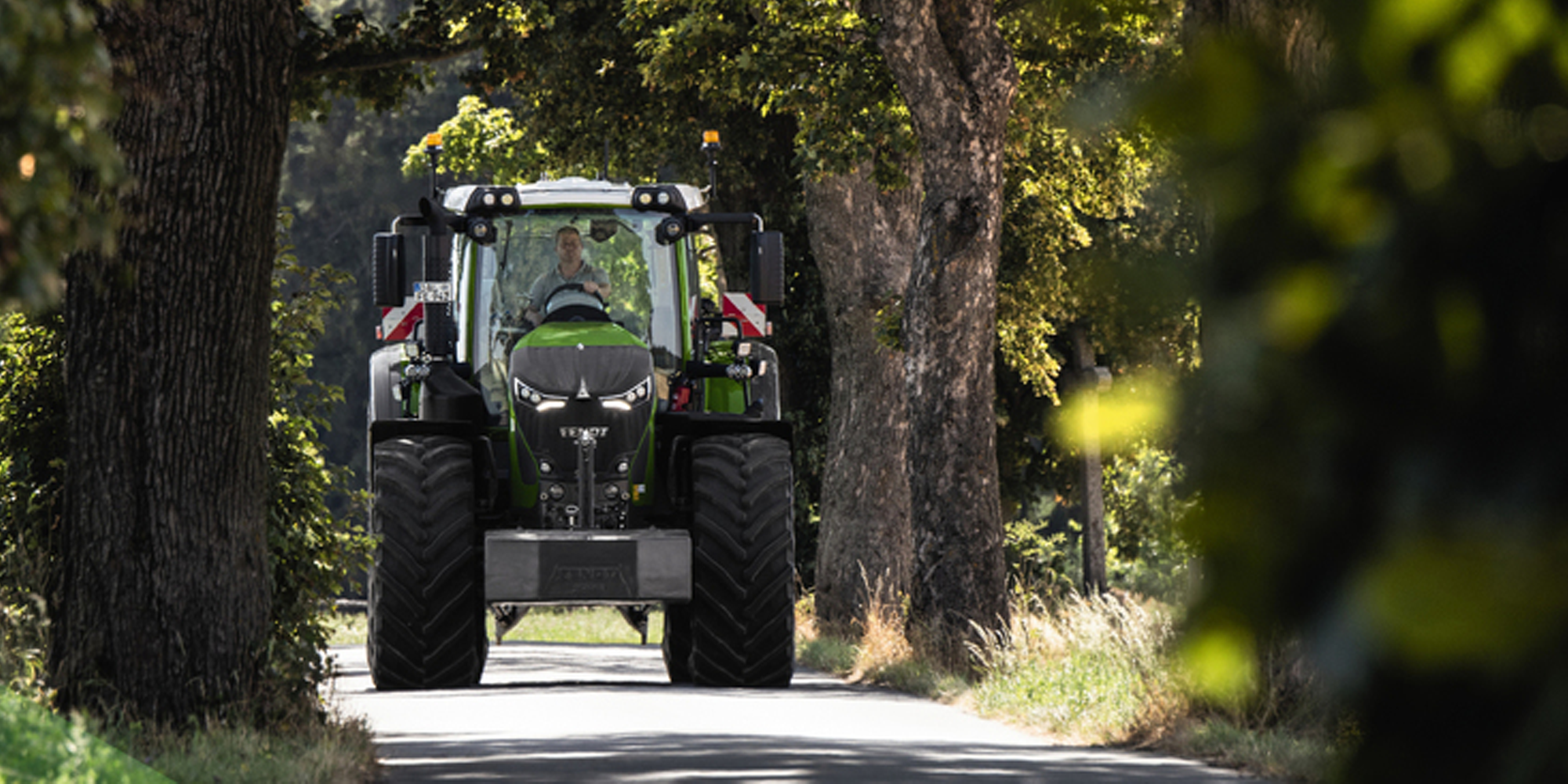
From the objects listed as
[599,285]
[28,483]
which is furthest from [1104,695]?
[28,483]

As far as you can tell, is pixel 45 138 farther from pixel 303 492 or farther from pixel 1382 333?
pixel 303 492

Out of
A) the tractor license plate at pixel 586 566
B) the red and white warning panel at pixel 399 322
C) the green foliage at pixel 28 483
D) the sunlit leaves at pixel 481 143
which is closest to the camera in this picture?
the green foliage at pixel 28 483

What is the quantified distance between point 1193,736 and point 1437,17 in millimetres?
9694

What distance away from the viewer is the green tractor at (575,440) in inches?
469

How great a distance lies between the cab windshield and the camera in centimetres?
1347

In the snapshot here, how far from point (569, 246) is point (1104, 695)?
4.43 metres

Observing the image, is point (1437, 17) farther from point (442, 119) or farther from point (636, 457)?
point (442, 119)

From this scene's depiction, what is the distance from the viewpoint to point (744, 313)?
1441cm

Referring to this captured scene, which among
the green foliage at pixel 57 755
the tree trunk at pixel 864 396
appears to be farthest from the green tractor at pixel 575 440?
the tree trunk at pixel 864 396

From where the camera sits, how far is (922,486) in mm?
17250

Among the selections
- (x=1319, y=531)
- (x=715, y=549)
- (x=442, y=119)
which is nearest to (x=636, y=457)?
(x=715, y=549)

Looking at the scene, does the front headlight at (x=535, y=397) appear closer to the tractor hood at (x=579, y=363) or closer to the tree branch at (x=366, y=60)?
the tractor hood at (x=579, y=363)

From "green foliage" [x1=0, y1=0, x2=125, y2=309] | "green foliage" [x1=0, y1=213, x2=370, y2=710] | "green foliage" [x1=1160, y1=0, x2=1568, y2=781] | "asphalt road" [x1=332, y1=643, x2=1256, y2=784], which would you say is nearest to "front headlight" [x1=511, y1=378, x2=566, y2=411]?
"green foliage" [x1=0, y1=213, x2=370, y2=710]

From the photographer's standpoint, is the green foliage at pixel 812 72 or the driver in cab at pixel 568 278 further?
the green foliage at pixel 812 72
